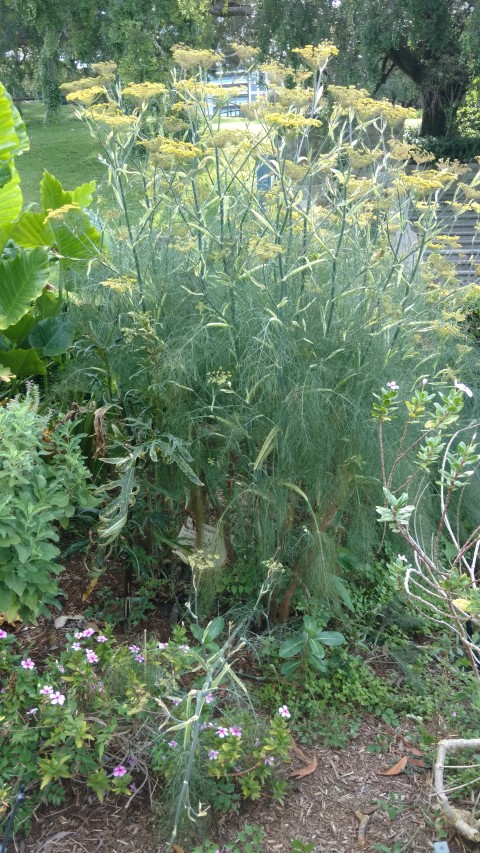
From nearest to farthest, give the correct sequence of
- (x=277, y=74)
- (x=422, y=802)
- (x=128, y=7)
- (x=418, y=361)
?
(x=422, y=802), (x=277, y=74), (x=418, y=361), (x=128, y=7)

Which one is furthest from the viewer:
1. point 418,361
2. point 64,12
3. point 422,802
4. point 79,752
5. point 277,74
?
point 64,12

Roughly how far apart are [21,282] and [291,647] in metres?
2.31

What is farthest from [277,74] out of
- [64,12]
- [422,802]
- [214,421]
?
[64,12]

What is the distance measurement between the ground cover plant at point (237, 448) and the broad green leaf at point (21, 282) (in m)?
0.42

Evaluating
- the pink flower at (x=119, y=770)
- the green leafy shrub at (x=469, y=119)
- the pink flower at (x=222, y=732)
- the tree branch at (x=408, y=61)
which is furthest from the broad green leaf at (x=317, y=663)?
the green leafy shrub at (x=469, y=119)

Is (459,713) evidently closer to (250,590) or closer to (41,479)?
(250,590)

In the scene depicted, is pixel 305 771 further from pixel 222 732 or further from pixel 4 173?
pixel 4 173

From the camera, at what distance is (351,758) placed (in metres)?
2.86

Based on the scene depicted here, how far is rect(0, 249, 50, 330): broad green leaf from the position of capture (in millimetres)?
3855

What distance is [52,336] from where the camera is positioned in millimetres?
3881

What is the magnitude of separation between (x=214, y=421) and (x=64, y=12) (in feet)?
39.5

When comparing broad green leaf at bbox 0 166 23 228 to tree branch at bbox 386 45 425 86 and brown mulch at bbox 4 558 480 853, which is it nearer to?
brown mulch at bbox 4 558 480 853

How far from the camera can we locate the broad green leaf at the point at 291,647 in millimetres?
2984

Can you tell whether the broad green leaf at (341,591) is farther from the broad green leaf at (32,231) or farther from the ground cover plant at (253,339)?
the broad green leaf at (32,231)
